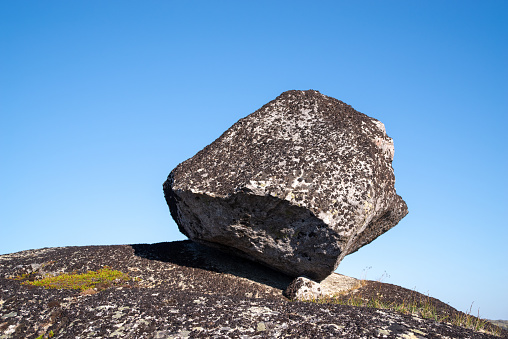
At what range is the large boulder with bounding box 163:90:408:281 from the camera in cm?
1321

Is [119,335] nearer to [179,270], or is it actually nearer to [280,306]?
[280,306]

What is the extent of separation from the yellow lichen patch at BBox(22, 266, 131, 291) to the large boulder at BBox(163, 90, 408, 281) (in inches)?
103

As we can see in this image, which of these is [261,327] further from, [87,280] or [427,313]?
[87,280]

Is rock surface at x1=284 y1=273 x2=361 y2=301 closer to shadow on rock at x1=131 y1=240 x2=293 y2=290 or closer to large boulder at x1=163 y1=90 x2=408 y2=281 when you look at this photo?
large boulder at x1=163 y1=90 x2=408 y2=281

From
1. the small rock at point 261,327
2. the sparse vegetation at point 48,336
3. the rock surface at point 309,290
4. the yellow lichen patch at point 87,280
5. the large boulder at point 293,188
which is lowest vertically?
the sparse vegetation at point 48,336

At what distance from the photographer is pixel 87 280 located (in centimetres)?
1396

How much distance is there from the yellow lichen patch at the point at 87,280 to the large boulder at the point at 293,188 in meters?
2.62

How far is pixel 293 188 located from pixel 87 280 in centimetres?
656

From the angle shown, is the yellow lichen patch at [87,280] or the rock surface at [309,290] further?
the rock surface at [309,290]

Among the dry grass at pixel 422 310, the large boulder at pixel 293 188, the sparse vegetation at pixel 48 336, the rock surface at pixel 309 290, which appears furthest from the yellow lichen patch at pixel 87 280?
the dry grass at pixel 422 310

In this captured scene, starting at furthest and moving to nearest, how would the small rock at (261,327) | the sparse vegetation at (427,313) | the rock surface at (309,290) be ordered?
1. the rock surface at (309,290)
2. the sparse vegetation at (427,313)
3. the small rock at (261,327)

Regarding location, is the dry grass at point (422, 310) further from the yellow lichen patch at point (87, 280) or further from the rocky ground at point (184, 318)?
the yellow lichen patch at point (87, 280)

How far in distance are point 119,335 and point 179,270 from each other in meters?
6.48

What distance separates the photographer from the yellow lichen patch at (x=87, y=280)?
13.3m
